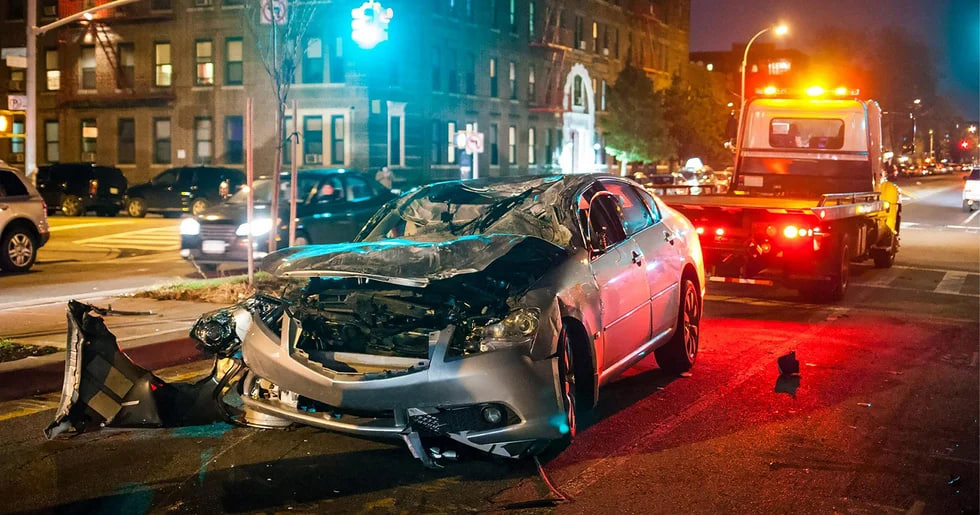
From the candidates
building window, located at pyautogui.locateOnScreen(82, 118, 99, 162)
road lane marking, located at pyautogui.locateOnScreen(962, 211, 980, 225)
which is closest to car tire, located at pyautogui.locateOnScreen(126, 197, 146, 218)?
building window, located at pyautogui.locateOnScreen(82, 118, 99, 162)

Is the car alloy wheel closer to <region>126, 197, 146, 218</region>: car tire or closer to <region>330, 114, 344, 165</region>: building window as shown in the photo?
<region>126, 197, 146, 218</region>: car tire

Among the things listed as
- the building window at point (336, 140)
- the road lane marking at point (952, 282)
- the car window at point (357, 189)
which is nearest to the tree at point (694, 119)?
the building window at point (336, 140)

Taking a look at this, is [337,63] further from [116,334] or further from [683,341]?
[683,341]

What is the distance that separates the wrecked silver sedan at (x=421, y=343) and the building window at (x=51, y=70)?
4456cm

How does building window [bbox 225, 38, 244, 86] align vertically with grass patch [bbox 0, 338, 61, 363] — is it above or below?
above

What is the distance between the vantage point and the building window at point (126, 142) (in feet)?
150

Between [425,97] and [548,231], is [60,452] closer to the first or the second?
[548,231]

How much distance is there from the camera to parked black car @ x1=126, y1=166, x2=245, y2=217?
1374 inches

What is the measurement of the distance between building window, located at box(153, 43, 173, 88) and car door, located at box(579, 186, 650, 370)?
4069 cm

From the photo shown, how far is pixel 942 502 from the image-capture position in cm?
539

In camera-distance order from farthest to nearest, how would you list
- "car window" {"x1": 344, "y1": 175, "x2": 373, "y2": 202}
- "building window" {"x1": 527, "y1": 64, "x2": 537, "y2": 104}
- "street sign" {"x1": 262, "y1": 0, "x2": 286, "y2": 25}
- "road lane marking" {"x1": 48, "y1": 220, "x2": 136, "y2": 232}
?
"building window" {"x1": 527, "y1": 64, "x2": 537, "y2": 104}, "road lane marking" {"x1": 48, "y1": 220, "x2": 136, "y2": 232}, "car window" {"x1": 344, "y1": 175, "x2": 373, "y2": 202}, "street sign" {"x1": 262, "y1": 0, "x2": 286, "y2": 25}

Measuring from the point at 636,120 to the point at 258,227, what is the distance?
46.8 m

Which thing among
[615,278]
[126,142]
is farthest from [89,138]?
[615,278]

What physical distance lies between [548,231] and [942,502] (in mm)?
2826
